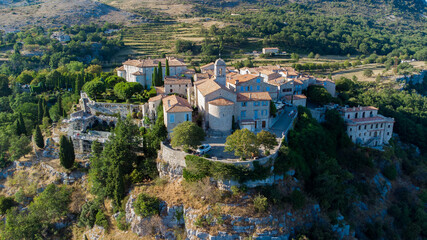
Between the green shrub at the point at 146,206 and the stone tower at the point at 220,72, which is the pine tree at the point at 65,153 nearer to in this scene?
the green shrub at the point at 146,206

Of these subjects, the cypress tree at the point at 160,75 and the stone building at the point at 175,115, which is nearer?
the stone building at the point at 175,115

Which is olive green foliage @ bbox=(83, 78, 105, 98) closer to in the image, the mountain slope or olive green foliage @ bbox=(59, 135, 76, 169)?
olive green foliage @ bbox=(59, 135, 76, 169)

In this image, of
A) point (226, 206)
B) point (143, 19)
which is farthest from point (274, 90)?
point (143, 19)

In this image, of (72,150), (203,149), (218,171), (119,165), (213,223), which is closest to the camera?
(213,223)

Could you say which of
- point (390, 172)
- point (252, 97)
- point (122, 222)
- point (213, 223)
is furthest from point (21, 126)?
point (390, 172)

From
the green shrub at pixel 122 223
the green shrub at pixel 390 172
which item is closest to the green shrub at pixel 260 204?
the green shrub at pixel 122 223

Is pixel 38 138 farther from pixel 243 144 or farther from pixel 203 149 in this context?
pixel 243 144
